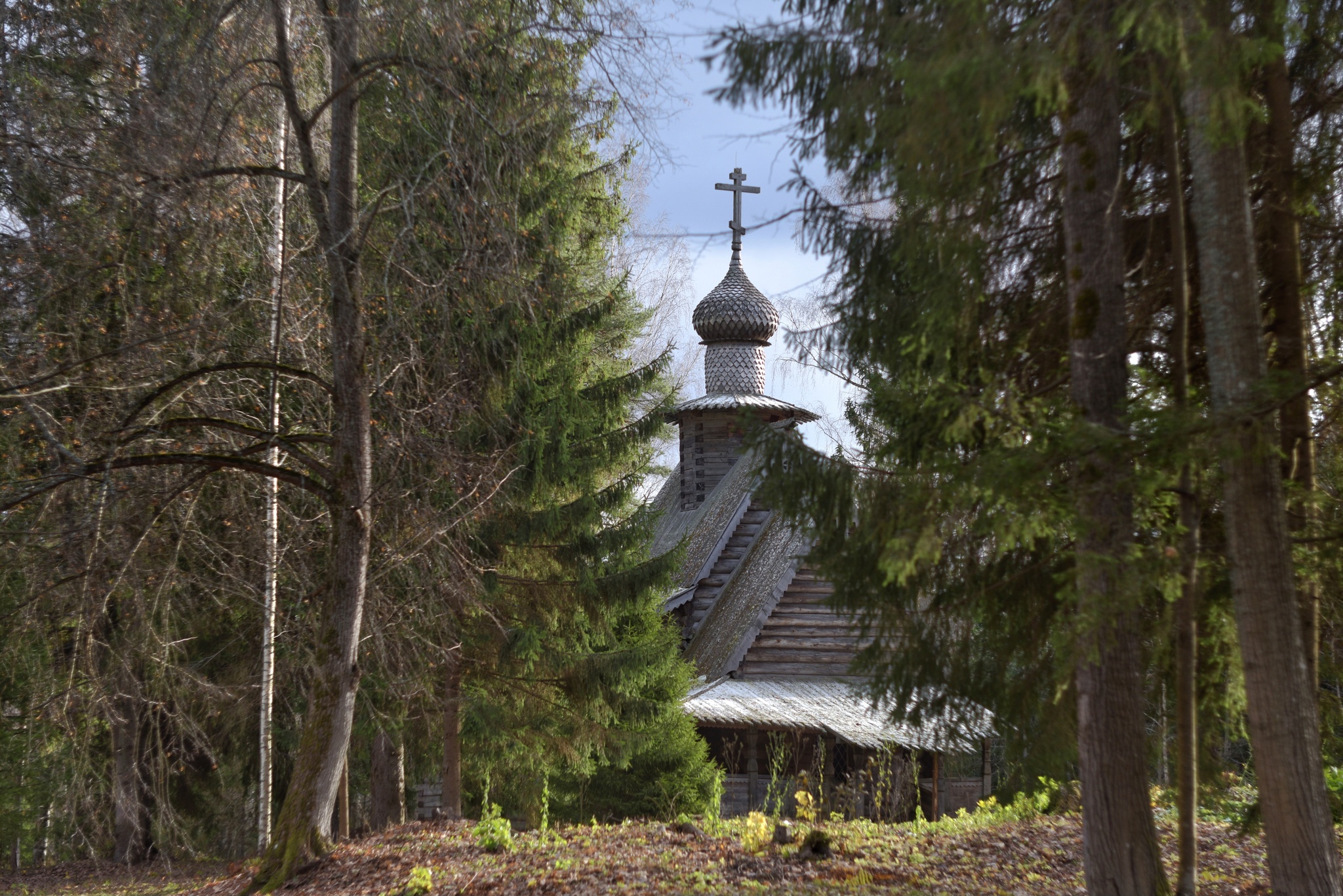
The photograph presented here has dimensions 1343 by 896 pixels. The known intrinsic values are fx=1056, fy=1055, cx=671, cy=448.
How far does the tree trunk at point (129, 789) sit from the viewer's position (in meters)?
11.1

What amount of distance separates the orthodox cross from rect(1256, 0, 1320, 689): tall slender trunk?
21.1 metres

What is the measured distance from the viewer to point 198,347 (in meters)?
8.31

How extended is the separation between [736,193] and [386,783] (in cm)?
1890

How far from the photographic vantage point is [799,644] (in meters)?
18.8

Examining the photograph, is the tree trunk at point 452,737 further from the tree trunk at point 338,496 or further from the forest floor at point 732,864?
the tree trunk at point 338,496

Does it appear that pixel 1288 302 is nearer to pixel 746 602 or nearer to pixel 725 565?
pixel 746 602

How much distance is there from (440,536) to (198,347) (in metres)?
2.64

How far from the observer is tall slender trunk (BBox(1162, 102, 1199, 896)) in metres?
6.02

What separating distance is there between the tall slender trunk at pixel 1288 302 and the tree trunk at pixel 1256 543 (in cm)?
70

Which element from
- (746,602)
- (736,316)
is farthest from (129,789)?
(736,316)

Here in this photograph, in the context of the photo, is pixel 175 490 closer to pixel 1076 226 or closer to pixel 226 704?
pixel 226 704

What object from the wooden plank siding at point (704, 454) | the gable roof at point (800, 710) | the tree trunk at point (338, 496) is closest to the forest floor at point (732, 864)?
the tree trunk at point (338, 496)

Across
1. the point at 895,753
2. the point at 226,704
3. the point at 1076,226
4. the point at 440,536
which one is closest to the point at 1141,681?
the point at 1076,226

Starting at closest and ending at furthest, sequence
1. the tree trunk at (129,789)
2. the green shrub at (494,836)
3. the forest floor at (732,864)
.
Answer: the forest floor at (732,864) → the green shrub at (494,836) → the tree trunk at (129,789)
